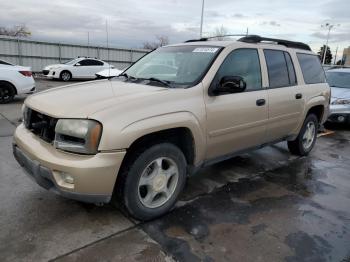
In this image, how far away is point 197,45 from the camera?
13.7 ft

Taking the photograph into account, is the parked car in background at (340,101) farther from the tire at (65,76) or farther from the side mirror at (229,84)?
the tire at (65,76)

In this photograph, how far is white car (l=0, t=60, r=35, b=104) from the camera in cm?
985

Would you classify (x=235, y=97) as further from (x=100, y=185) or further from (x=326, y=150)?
(x=326, y=150)

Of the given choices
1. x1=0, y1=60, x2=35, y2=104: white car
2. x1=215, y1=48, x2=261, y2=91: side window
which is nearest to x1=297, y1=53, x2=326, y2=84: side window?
x1=215, y1=48, x2=261, y2=91: side window

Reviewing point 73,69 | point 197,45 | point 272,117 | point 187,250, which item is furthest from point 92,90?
point 73,69

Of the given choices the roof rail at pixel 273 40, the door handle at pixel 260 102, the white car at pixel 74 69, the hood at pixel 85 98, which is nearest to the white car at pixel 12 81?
the hood at pixel 85 98

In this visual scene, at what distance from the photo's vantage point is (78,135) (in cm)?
279

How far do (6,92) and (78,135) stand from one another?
850 cm

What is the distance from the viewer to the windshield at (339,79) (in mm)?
9452

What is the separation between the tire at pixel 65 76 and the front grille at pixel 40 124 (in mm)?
17090

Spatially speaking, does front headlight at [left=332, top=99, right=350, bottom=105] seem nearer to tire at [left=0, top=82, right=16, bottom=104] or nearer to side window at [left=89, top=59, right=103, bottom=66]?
tire at [left=0, top=82, right=16, bottom=104]

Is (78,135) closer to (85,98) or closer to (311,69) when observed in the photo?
(85,98)

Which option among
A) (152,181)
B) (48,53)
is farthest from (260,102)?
(48,53)

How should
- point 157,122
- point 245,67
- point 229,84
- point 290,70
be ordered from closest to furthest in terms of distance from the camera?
1. point 157,122
2. point 229,84
3. point 245,67
4. point 290,70
